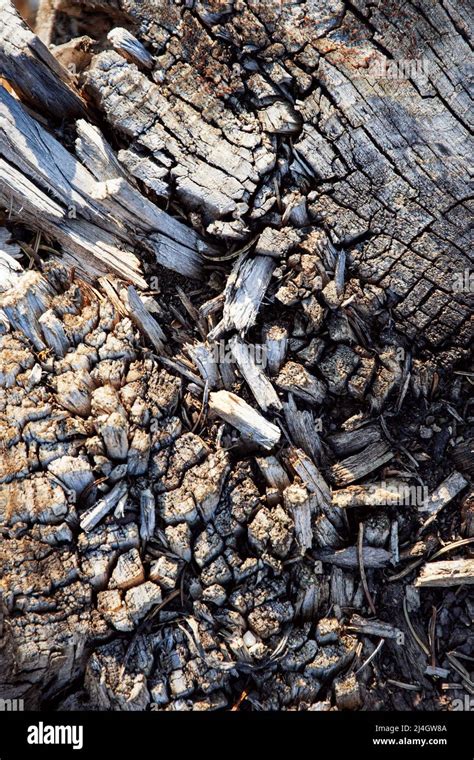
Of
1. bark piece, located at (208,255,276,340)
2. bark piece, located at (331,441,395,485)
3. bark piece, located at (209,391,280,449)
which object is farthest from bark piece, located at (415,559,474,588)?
bark piece, located at (208,255,276,340)

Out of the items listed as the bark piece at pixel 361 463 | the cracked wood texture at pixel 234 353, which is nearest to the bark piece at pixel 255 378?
the cracked wood texture at pixel 234 353

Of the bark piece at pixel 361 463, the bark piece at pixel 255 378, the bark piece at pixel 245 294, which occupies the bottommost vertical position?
the bark piece at pixel 361 463

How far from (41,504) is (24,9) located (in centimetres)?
366

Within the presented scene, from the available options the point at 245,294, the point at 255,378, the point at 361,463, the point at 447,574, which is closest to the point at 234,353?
the point at 255,378

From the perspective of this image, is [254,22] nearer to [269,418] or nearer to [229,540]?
[269,418]

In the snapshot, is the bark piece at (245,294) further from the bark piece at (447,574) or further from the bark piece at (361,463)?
the bark piece at (447,574)

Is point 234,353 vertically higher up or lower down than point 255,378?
higher up

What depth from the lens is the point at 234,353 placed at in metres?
3.32

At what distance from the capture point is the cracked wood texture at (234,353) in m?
3.01

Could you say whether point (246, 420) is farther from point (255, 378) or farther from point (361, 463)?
point (361, 463)

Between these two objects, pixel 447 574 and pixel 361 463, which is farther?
pixel 361 463

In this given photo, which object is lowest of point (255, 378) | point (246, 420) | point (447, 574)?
point (447, 574)

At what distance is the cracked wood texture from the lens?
9.88ft

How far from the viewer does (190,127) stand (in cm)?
324
